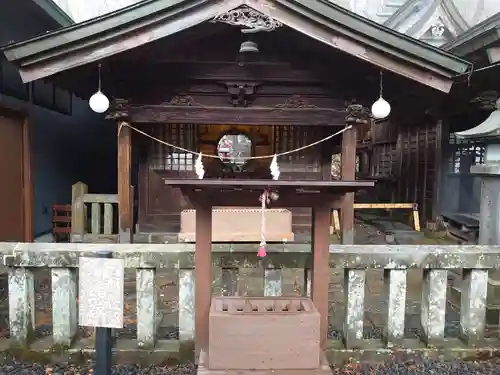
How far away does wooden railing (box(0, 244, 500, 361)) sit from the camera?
382 cm

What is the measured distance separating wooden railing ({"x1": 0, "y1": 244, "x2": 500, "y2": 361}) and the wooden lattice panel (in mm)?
4407

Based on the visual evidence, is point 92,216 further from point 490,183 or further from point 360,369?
point 490,183

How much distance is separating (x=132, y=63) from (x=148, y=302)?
14.9ft

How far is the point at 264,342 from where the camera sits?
9.93 feet

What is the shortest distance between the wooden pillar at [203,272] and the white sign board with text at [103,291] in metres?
0.65

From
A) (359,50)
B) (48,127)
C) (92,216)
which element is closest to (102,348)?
→ (359,50)

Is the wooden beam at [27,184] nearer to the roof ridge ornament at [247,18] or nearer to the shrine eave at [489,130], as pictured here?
the roof ridge ornament at [247,18]

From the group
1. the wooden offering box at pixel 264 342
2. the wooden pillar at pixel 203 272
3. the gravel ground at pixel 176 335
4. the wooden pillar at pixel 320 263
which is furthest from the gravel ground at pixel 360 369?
the wooden offering box at pixel 264 342

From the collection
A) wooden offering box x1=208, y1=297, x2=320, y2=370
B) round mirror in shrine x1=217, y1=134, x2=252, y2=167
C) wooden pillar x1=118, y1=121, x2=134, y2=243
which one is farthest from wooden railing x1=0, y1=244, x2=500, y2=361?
round mirror in shrine x1=217, y1=134, x2=252, y2=167

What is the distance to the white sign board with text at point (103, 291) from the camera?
3086 millimetres

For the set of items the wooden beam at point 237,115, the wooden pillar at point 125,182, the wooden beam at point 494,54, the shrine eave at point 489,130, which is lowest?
the wooden pillar at point 125,182

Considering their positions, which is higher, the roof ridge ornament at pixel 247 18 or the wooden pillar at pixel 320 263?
the roof ridge ornament at pixel 247 18

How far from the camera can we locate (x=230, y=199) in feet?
11.0

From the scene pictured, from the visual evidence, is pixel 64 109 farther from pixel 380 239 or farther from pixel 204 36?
pixel 380 239
